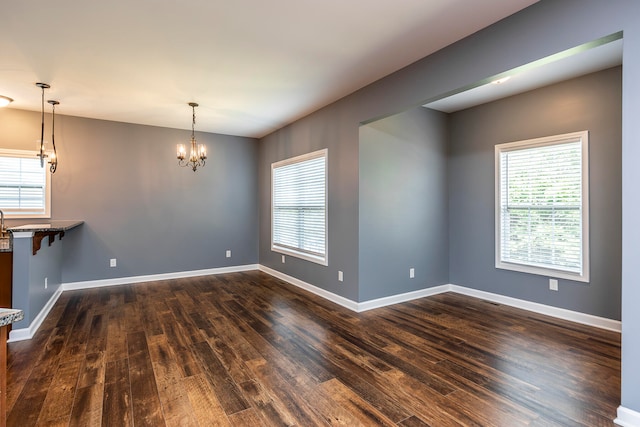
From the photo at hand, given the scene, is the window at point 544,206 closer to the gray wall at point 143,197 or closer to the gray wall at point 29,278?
the gray wall at point 143,197

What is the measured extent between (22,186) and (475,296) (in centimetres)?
684

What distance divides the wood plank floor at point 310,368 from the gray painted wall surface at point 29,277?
0.25 m

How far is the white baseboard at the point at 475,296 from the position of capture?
3.51 m

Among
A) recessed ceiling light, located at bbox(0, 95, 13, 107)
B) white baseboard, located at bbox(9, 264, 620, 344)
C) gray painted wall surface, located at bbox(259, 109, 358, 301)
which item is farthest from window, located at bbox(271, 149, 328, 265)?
recessed ceiling light, located at bbox(0, 95, 13, 107)

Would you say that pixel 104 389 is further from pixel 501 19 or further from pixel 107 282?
pixel 501 19

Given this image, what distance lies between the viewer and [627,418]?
6.30 ft

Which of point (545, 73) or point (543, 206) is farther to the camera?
point (543, 206)

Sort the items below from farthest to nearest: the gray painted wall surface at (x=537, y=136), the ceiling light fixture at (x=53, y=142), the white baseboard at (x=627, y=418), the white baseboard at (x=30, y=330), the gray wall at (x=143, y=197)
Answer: the gray wall at (x=143, y=197), the ceiling light fixture at (x=53, y=142), the gray painted wall surface at (x=537, y=136), the white baseboard at (x=30, y=330), the white baseboard at (x=627, y=418)

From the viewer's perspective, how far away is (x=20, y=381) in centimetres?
241

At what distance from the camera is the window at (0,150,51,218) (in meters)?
4.67

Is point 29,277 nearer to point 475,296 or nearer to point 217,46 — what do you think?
point 217,46

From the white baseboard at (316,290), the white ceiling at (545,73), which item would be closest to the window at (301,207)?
the white baseboard at (316,290)

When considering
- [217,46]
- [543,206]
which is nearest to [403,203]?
[543,206]

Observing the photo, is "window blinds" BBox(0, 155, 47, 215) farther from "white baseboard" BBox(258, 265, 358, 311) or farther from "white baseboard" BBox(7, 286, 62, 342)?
"white baseboard" BBox(258, 265, 358, 311)
